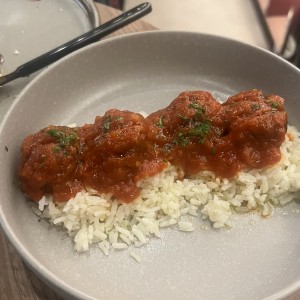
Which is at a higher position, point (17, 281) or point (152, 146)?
point (152, 146)

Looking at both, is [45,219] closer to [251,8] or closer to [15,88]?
[15,88]

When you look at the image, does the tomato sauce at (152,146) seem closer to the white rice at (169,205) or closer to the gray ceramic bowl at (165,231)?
the white rice at (169,205)

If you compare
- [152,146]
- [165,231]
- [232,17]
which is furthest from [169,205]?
[232,17]

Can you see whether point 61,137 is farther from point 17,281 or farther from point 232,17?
point 232,17

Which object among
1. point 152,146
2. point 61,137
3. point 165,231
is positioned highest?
point 61,137

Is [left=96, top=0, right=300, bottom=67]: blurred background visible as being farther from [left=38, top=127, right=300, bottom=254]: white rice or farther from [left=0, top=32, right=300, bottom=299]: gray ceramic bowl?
[left=38, top=127, right=300, bottom=254]: white rice

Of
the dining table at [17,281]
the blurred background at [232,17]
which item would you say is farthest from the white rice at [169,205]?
the blurred background at [232,17]

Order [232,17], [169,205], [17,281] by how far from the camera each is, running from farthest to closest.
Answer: [232,17] < [169,205] < [17,281]
